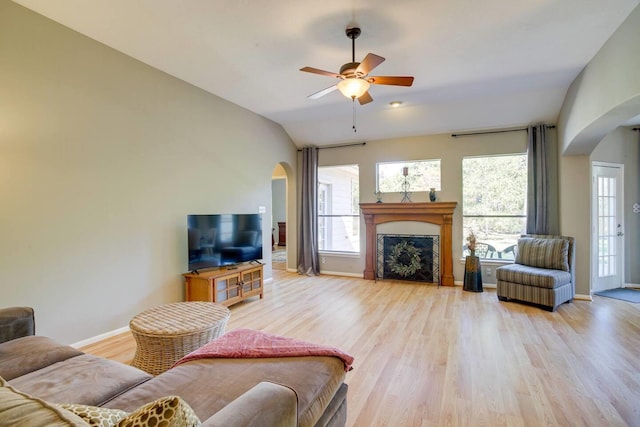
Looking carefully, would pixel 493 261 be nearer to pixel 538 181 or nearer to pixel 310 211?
pixel 538 181

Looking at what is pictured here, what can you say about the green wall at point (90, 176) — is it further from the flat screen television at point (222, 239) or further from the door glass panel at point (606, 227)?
the door glass panel at point (606, 227)

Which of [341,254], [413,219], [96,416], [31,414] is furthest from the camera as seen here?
[341,254]

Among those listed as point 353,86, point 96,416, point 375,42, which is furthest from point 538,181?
point 96,416

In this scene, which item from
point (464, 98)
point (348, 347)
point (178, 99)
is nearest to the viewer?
point (348, 347)

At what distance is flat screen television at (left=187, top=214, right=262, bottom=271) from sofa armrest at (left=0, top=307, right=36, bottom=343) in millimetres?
1813

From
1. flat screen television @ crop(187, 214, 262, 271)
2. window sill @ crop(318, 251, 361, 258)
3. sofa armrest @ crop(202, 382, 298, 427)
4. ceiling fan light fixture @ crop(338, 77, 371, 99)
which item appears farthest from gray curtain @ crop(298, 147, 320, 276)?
sofa armrest @ crop(202, 382, 298, 427)

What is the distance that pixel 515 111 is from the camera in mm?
4727

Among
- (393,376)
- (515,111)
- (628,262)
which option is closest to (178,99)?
(393,376)

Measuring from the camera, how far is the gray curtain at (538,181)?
4.78 meters

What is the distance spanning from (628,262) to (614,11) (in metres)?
4.62

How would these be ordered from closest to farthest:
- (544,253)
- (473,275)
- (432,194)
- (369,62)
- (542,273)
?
(369,62), (542,273), (544,253), (473,275), (432,194)

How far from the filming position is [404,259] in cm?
569

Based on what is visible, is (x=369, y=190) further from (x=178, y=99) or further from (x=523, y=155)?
(x=178, y=99)

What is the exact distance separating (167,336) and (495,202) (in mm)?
5265
